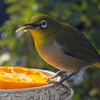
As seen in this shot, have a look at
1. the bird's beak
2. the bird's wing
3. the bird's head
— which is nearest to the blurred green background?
the bird's wing

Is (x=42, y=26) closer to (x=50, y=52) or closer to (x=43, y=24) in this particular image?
(x=43, y=24)

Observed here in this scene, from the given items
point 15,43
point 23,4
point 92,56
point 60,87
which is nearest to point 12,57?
point 15,43

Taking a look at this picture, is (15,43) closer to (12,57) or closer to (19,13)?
(12,57)

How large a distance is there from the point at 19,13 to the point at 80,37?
296 cm

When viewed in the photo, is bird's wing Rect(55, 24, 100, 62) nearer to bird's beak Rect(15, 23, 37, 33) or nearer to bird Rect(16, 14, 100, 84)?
bird Rect(16, 14, 100, 84)

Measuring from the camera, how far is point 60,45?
3.66m

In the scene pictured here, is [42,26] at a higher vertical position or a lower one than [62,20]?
higher

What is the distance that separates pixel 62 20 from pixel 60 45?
6.98 ft

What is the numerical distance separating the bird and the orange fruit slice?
0.16 metres

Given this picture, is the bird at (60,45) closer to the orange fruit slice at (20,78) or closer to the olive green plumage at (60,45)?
the olive green plumage at (60,45)

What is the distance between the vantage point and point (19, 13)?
6648 mm

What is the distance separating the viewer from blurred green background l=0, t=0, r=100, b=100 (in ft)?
18.2

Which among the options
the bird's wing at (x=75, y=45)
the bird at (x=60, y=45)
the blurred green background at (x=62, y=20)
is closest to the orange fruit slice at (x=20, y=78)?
the bird at (x=60, y=45)

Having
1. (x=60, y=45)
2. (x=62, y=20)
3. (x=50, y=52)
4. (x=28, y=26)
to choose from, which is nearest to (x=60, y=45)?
(x=60, y=45)
